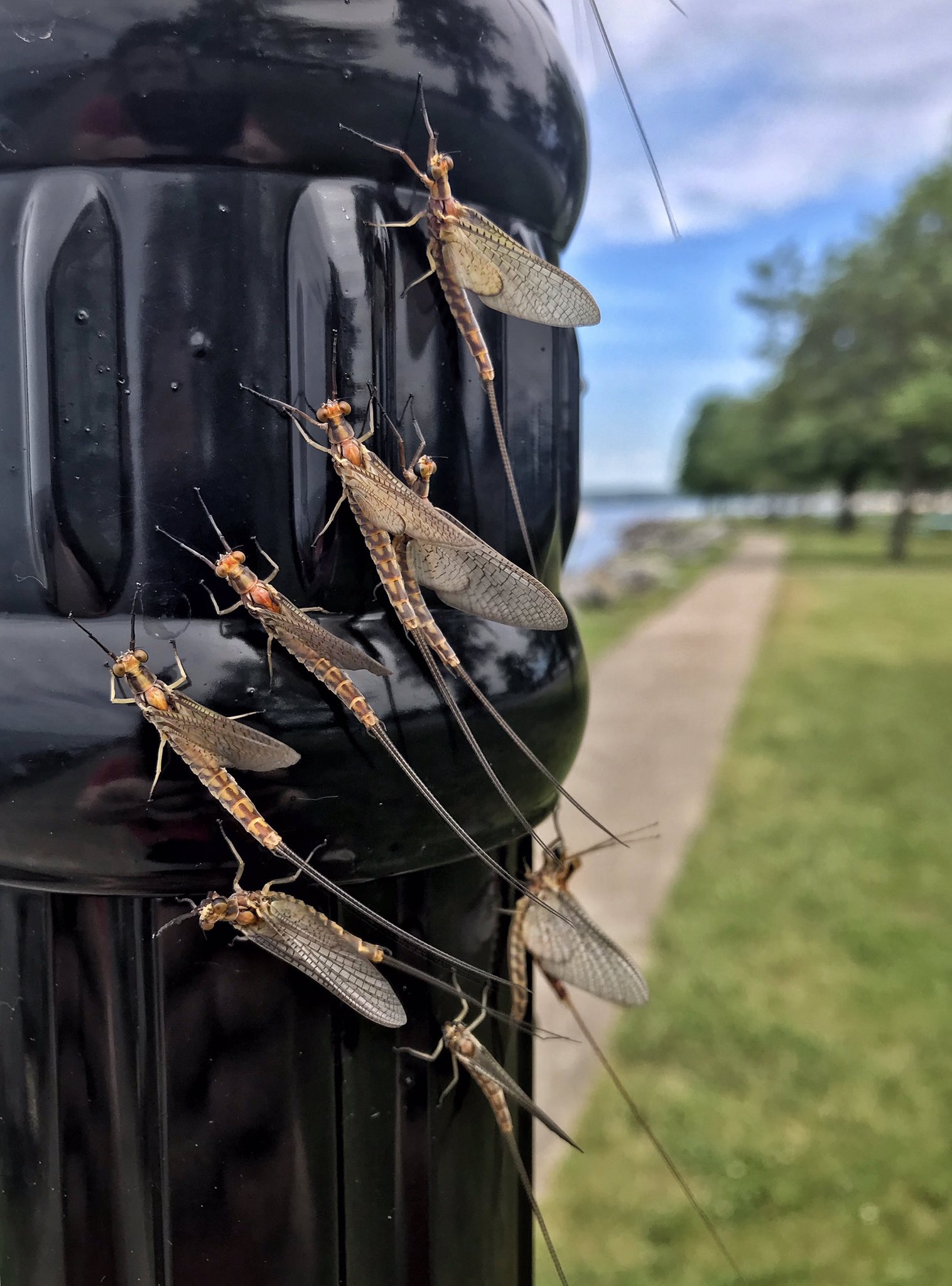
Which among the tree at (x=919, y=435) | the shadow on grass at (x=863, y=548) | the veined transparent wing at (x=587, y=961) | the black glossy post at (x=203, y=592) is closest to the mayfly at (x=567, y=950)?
the veined transparent wing at (x=587, y=961)

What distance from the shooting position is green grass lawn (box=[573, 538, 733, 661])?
11.5 m

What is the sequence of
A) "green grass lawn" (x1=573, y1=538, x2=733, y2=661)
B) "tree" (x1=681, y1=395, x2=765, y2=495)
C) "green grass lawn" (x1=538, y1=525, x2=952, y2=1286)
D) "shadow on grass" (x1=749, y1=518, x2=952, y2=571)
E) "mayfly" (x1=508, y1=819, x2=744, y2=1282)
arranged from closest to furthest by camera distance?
"mayfly" (x1=508, y1=819, x2=744, y2=1282) < "green grass lawn" (x1=538, y1=525, x2=952, y2=1286) < "green grass lawn" (x1=573, y1=538, x2=733, y2=661) < "shadow on grass" (x1=749, y1=518, x2=952, y2=571) < "tree" (x1=681, y1=395, x2=765, y2=495)

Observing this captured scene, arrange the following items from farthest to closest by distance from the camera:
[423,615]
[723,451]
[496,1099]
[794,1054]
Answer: [723,451] < [794,1054] < [496,1099] < [423,615]

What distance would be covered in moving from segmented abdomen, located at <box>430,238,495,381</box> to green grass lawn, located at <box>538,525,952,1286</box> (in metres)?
2.62

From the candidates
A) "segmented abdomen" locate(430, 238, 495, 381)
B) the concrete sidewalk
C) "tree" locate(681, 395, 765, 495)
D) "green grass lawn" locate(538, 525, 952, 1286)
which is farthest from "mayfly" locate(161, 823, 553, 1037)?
"tree" locate(681, 395, 765, 495)

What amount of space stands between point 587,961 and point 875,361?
1433 cm

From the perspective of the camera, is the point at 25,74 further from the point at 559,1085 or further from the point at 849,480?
the point at 849,480

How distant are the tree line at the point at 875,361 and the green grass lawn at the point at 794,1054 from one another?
655cm

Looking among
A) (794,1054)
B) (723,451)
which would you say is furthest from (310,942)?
(723,451)

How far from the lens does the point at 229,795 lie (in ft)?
2.02

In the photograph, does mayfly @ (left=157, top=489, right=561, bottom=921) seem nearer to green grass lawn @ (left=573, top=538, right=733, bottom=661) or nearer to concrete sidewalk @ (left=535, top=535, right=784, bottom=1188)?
concrete sidewalk @ (left=535, top=535, right=784, bottom=1188)

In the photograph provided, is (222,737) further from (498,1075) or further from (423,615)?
(498,1075)

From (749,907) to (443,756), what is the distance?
4229mm

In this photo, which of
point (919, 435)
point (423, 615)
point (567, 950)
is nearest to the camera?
point (423, 615)
